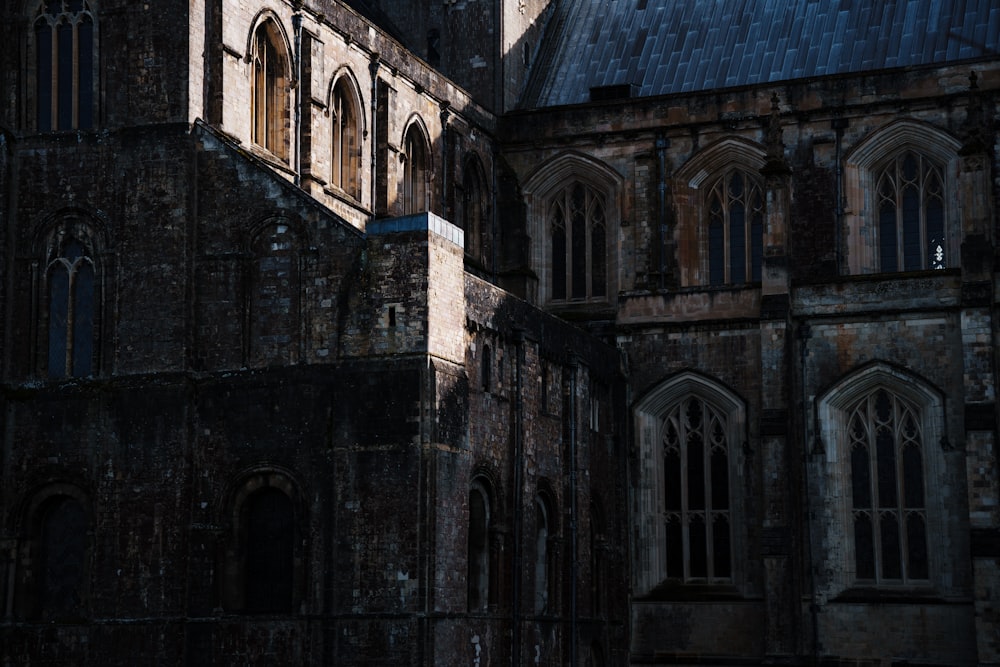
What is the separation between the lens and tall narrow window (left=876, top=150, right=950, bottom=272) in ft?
158

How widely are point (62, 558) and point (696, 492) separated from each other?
16803mm

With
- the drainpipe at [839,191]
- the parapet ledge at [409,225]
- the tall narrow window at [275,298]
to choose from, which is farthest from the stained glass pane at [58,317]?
the drainpipe at [839,191]

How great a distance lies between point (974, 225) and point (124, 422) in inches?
814

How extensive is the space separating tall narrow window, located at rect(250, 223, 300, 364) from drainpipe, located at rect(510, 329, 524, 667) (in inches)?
236

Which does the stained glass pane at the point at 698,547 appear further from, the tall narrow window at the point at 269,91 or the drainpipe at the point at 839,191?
the tall narrow window at the point at 269,91

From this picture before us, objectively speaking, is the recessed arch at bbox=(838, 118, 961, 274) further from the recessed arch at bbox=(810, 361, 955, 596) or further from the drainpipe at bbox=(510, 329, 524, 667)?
the drainpipe at bbox=(510, 329, 524, 667)

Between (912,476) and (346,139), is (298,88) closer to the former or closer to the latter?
(346,139)

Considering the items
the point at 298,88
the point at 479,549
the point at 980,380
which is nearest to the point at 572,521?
the point at 479,549

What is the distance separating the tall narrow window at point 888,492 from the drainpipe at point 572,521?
274 inches

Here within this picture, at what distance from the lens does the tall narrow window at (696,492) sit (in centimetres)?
4616

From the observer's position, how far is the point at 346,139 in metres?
43.8

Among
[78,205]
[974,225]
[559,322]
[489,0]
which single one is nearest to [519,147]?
[489,0]

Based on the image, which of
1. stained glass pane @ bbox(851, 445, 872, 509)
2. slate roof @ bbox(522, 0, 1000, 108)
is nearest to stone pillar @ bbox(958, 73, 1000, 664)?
stained glass pane @ bbox(851, 445, 872, 509)

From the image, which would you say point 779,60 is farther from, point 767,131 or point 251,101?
point 251,101
